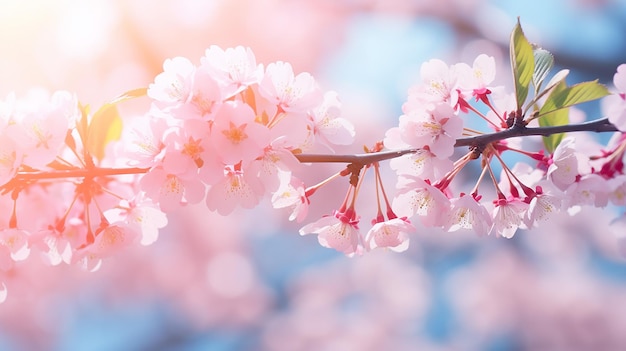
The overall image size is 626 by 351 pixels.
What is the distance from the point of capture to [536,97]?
82 centimetres

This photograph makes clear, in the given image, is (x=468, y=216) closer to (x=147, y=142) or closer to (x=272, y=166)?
(x=272, y=166)

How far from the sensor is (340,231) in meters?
0.88

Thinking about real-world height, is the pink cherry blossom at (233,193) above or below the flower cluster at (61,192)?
below

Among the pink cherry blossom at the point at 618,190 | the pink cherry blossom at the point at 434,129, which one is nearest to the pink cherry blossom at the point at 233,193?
the pink cherry blossom at the point at 434,129

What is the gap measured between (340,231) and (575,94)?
370 mm

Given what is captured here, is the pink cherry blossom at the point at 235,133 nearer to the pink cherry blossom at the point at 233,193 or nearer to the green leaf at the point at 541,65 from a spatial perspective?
the pink cherry blossom at the point at 233,193

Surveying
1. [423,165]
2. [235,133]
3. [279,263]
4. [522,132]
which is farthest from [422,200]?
[279,263]

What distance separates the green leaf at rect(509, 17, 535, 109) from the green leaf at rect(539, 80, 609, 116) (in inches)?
1.8

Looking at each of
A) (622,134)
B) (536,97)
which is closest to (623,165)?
(622,134)

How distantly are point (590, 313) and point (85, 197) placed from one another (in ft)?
18.1

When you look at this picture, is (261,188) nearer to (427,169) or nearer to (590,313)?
(427,169)

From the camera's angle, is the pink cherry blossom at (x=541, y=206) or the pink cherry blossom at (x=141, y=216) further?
the pink cherry blossom at (x=141, y=216)

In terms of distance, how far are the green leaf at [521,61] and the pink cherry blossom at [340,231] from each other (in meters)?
0.29

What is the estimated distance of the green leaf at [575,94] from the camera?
2.61 ft
